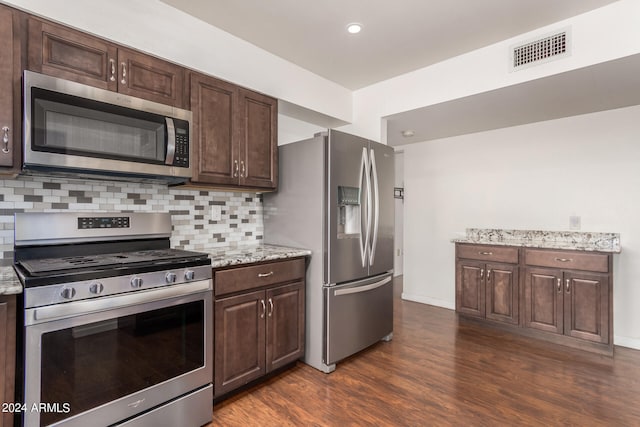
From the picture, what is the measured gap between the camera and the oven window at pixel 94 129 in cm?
156

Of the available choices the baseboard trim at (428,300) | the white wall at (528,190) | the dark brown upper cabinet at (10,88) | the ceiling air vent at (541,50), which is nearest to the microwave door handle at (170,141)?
the dark brown upper cabinet at (10,88)

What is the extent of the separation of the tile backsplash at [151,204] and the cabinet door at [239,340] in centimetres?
67

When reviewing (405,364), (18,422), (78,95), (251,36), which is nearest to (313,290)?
(405,364)

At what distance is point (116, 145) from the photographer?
180 centimetres

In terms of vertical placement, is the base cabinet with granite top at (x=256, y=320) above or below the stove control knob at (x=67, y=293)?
below

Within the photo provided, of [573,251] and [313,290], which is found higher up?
[573,251]

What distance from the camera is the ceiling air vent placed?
2.31m

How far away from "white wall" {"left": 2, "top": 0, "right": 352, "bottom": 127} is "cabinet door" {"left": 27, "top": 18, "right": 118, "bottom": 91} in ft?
0.56

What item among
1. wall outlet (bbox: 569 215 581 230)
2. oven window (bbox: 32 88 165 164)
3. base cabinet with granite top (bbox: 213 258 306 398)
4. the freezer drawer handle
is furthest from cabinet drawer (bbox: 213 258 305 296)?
wall outlet (bbox: 569 215 581 230)

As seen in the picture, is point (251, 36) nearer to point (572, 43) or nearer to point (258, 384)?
point (572, 43)

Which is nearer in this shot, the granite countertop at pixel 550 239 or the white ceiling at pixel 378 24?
the white ceiling at pixel 378 24

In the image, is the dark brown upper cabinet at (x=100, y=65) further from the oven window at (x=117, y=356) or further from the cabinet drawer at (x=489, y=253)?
the cabinet drawer at (x=489, y=253)

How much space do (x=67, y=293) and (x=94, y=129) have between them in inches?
34.3

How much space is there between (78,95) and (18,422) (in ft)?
4.92
